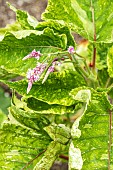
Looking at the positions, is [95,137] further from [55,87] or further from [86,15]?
[86,15]

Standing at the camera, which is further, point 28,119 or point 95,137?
point 28,119

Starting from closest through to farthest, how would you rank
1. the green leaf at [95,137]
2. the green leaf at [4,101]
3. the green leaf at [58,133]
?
the green leaf at [95,137] → the green leaf at [58,133] → the green leaf at [4,101]

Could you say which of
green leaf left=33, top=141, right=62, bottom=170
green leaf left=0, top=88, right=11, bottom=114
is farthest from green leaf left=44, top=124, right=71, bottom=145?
green leaf left=0, top=88, right=11, bottom=114

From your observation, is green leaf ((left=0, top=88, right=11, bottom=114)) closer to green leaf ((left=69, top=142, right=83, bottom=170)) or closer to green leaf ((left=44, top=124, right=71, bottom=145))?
green leaf ((left=44, top=124, right=71, bottom=145))

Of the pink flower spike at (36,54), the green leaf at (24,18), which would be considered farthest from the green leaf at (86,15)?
the pink flower spike at (36,54)

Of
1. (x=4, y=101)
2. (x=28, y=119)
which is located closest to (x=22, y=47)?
(x=28, y=119)

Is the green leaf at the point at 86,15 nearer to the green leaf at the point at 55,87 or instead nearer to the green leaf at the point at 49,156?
the green leaf at the point at 55,87
